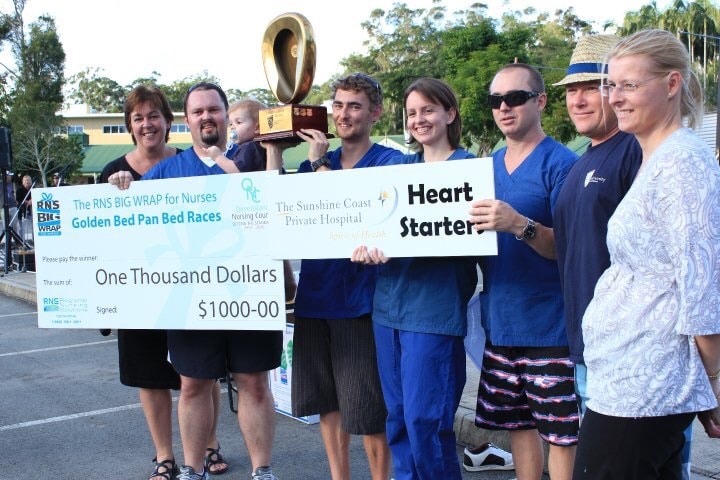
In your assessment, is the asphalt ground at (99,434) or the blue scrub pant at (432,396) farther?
the asphalt ground at (99,434)

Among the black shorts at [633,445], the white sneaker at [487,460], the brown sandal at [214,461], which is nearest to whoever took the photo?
the black shorts at [633,445]

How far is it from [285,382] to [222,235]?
1.89 m

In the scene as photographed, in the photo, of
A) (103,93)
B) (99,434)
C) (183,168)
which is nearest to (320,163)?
(183,168)

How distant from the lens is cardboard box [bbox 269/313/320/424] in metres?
5.26

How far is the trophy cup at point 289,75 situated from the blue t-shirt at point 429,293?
2.65 ft

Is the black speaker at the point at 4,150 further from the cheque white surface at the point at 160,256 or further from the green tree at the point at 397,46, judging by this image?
the green tree at the point at 397,46

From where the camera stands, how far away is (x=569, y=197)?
110 inches

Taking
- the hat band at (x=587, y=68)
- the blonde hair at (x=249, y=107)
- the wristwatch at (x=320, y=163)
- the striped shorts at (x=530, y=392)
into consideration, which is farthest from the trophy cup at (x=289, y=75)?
the striped shorts at (x=530, y=392)

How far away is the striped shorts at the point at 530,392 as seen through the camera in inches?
121

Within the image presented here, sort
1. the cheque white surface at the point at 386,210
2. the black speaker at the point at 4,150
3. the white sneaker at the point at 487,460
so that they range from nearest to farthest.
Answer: the cheque white surface at the point at 386,210 → the white sneaker at the point at 487,460 → the black speaker at the point at 4,150

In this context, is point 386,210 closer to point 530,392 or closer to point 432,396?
point 432,396

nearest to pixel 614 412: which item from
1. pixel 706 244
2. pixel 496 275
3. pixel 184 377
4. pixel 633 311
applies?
pixel 633 311

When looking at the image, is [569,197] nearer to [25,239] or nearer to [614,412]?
[614,412]

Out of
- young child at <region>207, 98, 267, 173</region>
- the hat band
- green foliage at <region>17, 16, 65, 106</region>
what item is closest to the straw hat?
the hat band
